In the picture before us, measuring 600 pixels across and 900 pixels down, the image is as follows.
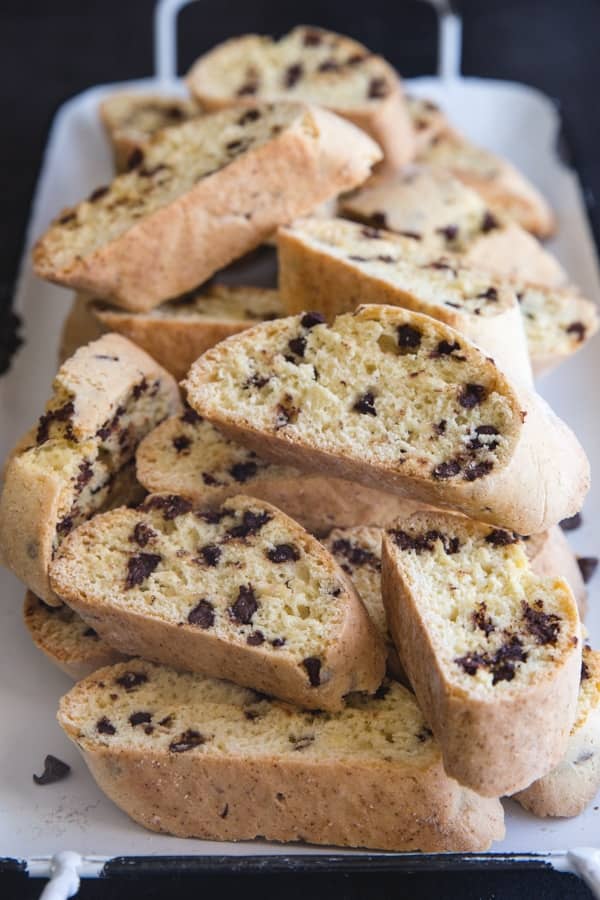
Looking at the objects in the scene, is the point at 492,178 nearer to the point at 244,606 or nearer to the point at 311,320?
the point at 311,320

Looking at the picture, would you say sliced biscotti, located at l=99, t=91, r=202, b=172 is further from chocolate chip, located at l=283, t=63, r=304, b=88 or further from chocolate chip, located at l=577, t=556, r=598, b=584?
chocolate chip, located at l=577, t=556, r=598, b=584

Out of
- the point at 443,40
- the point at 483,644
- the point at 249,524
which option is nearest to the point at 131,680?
the point at 249,524

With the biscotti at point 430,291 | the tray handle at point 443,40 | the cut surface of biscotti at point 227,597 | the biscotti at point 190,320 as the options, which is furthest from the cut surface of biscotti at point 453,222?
the cut surface of biscotti at point 227,597

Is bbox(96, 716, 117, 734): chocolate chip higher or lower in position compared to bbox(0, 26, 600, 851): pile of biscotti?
lower

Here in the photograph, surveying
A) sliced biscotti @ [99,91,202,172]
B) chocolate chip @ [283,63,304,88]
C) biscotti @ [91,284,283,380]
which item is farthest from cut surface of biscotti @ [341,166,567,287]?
sliced biscotti @ [99,91,202,172]

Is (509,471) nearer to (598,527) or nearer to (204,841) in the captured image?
(598,527)

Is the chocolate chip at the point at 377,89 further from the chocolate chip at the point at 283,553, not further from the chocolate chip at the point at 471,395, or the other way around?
the chocolate chip at the point at 283,553
